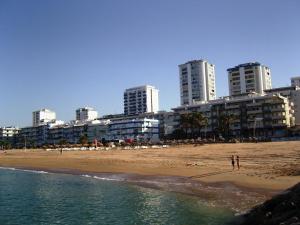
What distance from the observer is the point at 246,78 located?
183250mm

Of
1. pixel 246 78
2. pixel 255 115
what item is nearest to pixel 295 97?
pixel 255 115

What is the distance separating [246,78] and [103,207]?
16665cm

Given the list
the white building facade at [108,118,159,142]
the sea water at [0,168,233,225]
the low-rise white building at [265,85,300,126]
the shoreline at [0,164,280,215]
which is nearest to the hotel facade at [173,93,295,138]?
the low-rise white building at [265,85,300,126]

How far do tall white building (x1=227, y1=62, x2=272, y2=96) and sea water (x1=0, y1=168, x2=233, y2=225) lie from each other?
157m

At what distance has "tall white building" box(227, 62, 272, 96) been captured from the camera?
183m

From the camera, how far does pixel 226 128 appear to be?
117312mm

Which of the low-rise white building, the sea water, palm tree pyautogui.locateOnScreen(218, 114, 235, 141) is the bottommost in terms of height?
the sea water

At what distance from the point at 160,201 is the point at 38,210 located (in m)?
7.44

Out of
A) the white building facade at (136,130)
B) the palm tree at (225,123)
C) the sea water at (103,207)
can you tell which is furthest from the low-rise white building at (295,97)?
the sea water at (103,207)

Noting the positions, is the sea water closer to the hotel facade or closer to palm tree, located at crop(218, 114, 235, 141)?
palm tree, located at crop(218, 114, 235, 141)

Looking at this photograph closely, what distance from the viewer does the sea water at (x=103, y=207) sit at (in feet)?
68.0

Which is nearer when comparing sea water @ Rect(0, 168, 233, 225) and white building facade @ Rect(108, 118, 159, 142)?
sea water @ Rect(0, 168, 233, 225)

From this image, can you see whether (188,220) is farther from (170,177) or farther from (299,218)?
(170,177)

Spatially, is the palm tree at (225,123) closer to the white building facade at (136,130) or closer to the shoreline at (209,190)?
the white building facade at (136,130)
